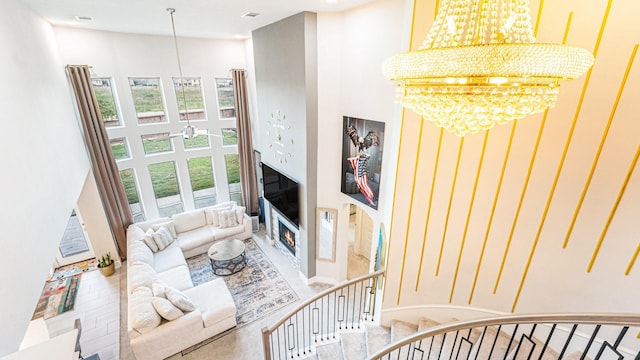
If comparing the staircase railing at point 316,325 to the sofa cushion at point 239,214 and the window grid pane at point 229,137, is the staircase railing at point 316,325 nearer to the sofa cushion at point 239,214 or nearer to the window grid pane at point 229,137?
the sofa cushion at point 239,214

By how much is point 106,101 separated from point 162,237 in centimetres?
352

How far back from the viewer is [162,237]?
6758 millimetres

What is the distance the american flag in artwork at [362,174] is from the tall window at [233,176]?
15.4 feet

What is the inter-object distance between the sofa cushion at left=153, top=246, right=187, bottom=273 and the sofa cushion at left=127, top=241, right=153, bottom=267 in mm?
187

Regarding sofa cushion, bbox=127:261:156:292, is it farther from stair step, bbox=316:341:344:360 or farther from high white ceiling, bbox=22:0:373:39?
high white ceiling, bbox=22:0:373:39

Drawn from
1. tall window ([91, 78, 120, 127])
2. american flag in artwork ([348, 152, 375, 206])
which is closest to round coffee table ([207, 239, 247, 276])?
american flag in artwork ([348, 152, 375, 206])

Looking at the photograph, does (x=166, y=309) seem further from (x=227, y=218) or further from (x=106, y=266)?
(x=227, y=218)

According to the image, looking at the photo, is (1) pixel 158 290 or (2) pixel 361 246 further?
(2) pixel 361 246

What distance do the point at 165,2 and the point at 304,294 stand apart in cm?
575

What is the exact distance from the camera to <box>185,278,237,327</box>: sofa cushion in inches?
190

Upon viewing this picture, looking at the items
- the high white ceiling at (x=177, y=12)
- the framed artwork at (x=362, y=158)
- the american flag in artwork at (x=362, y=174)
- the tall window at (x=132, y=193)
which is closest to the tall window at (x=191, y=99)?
the high white ceiling at (x=177, y=12)

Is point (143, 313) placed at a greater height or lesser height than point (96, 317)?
greater

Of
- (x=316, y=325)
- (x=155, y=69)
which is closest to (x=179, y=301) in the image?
(x=316, y=325)

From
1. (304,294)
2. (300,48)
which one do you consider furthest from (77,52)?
(304,294)
